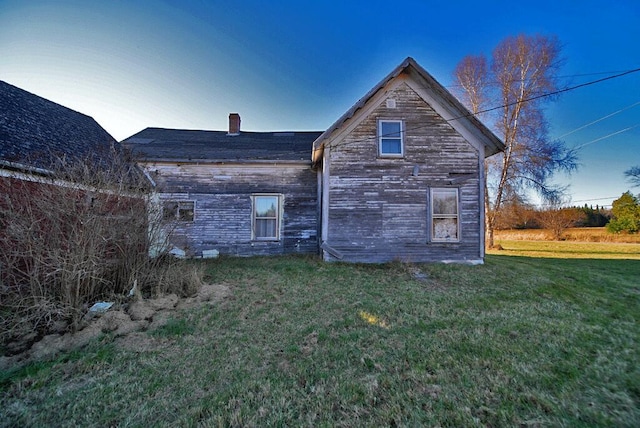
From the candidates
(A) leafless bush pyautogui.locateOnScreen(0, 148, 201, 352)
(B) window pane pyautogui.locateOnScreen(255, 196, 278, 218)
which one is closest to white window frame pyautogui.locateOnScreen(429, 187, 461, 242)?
(B) window pane pyautogui.locateOnScreen(255, 196, 278, 218)

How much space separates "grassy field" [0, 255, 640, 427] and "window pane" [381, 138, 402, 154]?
18.4 feet

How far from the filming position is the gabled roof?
29.0ft

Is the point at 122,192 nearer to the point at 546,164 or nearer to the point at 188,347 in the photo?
the point at 188,347

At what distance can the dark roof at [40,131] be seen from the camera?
598cm

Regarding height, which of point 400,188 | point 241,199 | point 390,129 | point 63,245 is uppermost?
point 390,129

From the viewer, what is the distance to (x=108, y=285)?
5.07 metres

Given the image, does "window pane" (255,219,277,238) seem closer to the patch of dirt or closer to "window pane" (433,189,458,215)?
the patch of dirt

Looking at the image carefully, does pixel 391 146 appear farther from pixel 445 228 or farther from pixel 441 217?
pixel 445 228

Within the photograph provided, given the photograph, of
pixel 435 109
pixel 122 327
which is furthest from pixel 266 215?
pixel 435 109

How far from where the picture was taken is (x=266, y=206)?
10.9 metres

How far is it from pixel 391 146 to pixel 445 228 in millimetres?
3593

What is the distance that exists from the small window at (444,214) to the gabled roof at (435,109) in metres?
2.18

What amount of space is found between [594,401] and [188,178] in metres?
12.0

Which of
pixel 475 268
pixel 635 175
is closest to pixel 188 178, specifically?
pixel 475 268
